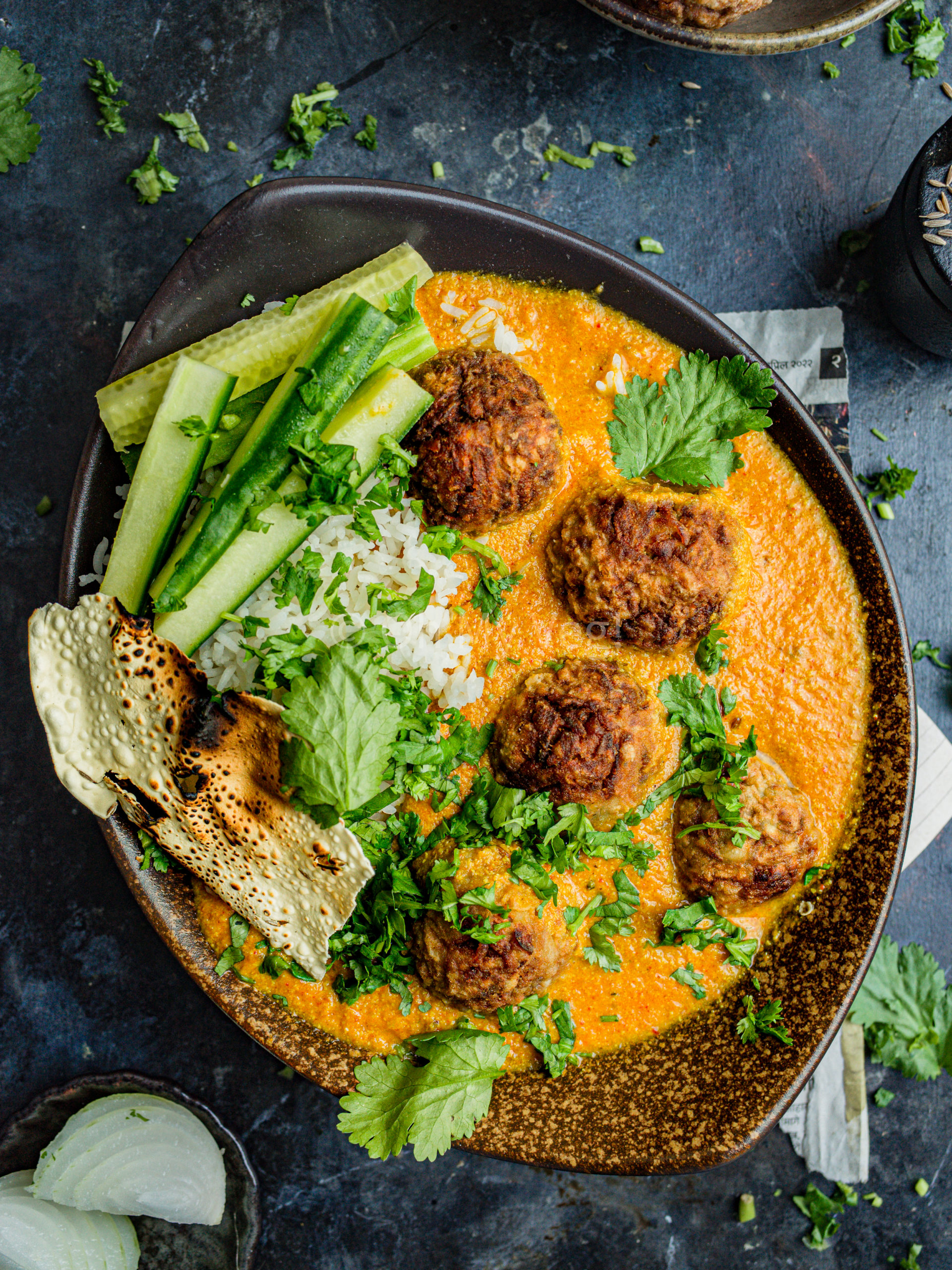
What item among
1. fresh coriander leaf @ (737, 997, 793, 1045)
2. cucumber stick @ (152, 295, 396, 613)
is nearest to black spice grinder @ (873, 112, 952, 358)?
cucumber stick @ (152, 295, 396, 613)

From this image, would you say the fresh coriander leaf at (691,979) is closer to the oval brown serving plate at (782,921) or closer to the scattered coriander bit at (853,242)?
the oval brown serving plate at (782,921)

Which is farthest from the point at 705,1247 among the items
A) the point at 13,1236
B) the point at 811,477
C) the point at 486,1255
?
the point at 811,477

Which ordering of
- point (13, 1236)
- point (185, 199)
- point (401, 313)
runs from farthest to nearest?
point (185, 199), point (13, 1236), point (401, 313)

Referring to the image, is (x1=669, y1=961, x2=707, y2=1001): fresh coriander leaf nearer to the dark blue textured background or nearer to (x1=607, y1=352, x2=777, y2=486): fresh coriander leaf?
the dark blue textured background

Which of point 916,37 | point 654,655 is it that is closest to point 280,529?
point 654,655

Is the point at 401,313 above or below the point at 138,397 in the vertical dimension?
above

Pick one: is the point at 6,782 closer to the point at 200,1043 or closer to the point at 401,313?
the point at 200,1043

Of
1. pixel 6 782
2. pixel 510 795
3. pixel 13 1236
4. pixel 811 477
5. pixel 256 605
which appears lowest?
pixel 13 1236

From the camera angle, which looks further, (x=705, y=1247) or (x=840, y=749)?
(x=705, y=1247)
